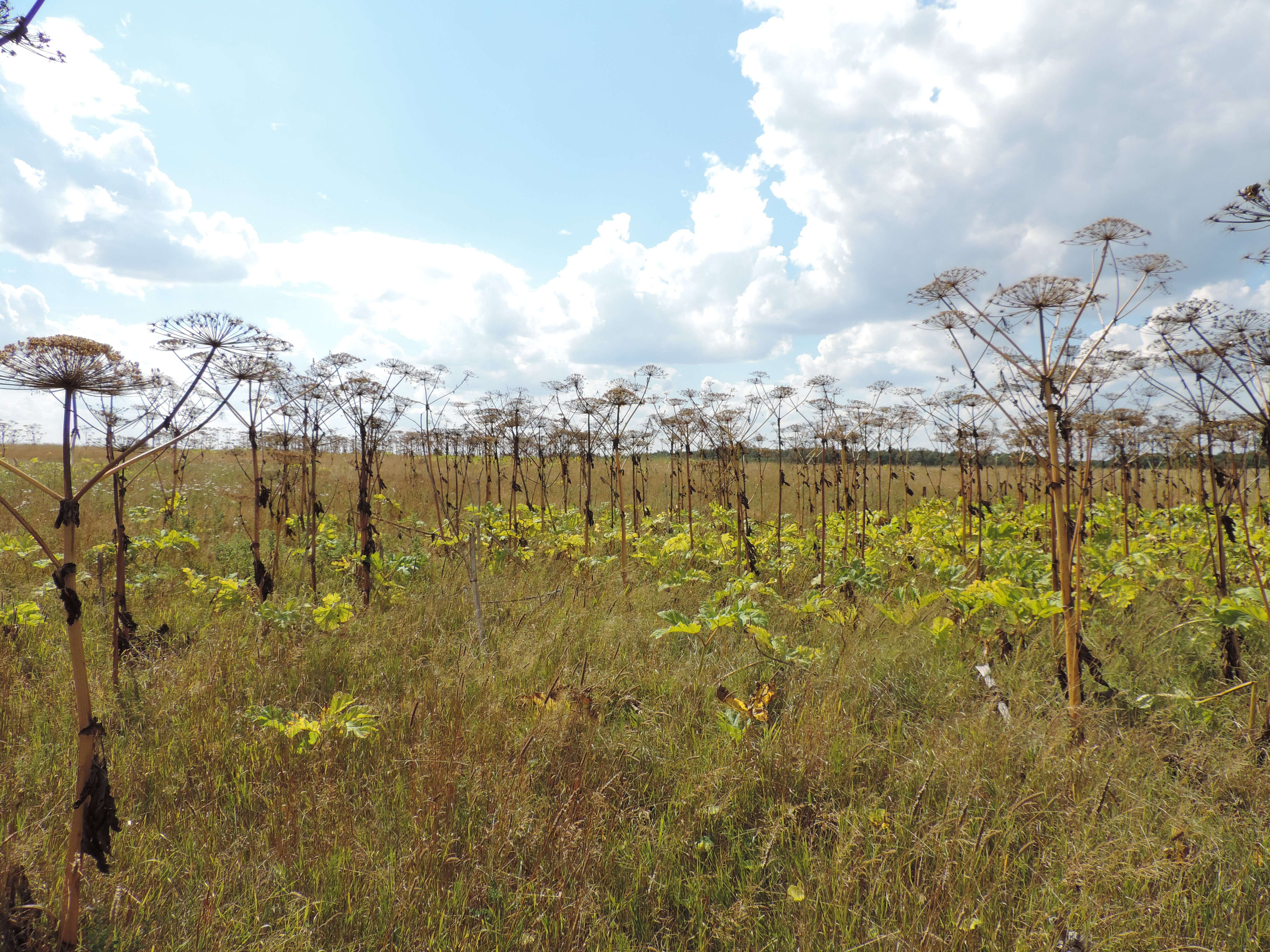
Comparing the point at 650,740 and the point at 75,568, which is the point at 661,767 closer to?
the point at 650,740

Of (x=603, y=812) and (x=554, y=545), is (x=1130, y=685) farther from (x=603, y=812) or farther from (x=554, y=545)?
(x=554, y=545)

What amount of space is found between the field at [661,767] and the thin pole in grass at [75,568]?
1.22 feet

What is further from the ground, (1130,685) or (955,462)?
(955,462)

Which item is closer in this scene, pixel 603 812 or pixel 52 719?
A: pixel 603 812

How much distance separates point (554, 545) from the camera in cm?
768

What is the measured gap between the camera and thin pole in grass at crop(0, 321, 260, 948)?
5.41 feet

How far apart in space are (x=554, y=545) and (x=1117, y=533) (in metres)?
7.53

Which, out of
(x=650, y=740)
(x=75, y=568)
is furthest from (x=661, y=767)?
(x=75, y=568)

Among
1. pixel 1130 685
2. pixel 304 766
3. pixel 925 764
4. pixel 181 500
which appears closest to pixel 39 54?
pixel 304 766

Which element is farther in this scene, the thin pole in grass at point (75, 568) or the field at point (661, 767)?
the field at point (661, 767)

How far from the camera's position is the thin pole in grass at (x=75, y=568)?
165cm

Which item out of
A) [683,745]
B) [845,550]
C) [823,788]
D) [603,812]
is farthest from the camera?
[845,550]

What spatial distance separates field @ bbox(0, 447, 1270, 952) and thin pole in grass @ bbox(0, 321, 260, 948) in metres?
0.37

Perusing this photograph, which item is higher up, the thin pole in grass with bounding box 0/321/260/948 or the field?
the thin pole in grass with bounding box 0/321/260/948
